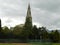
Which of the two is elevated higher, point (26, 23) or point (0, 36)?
point (26, 23)

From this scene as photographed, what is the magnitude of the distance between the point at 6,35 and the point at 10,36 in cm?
229

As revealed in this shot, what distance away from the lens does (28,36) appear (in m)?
86.3

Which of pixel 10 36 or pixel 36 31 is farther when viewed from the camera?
pixel 36 31

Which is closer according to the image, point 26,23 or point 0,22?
point 0,22

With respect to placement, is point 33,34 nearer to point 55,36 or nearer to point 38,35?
point 38,35

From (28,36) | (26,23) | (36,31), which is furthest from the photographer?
(26,23)

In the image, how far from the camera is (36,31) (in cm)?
9569

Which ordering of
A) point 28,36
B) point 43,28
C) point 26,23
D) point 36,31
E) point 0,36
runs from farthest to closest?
1. point 26,23
2. point 43,28
3. point 36,31
4. point 28,36
5. point 0,36

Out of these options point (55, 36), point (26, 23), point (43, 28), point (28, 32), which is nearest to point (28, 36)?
point (28, 32)

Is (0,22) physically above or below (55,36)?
above

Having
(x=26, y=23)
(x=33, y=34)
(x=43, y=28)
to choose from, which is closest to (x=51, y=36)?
(x=33, y=34)

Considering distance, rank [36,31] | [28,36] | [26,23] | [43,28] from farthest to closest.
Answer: [26,23] < [43,28] < [36,31] < [28,36]

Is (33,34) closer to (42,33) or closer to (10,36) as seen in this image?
(42,33)

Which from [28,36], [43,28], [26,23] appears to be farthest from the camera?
[26,23]
